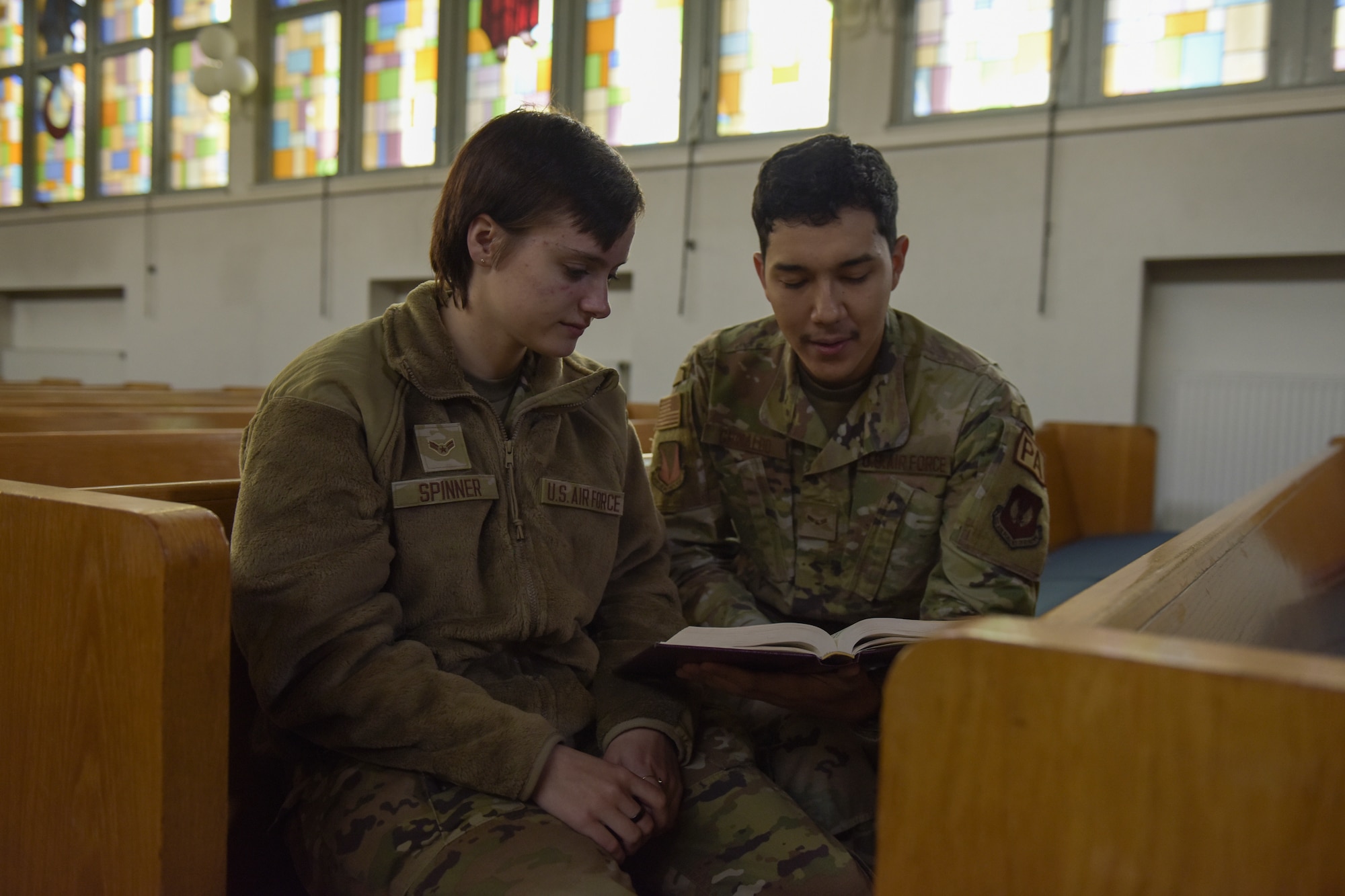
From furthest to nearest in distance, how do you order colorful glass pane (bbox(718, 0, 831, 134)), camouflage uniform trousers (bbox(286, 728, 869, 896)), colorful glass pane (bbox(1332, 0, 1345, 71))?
colorful glass pane (bbox(718, 0, 831, 134))
colorful glass pane (bbox(1332, 0, 1345, 71))
camouflage uniform trousers (bbox(286, 728, 869, 896))

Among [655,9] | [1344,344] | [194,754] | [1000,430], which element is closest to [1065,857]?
[194,754]

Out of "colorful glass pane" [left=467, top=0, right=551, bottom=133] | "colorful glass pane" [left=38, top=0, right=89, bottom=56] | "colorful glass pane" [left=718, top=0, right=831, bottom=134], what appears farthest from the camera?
"colorful glass pane" [left=38, top=0, right=89, bottom=56]

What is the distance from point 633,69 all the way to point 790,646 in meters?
5.10

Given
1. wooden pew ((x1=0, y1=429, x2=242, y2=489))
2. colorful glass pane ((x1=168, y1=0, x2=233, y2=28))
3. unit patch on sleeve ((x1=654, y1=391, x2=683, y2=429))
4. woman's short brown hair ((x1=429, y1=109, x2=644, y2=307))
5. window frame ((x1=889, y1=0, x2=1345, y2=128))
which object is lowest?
wooden pew ((x1=0, y1=429, x2=242, y2=489))

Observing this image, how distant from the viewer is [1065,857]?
513 millimetres

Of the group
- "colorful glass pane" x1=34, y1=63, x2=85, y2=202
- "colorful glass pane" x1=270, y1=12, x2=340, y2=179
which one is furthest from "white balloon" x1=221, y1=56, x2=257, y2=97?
"colorful glass pane" x1=34, y1=63, x2=85, y2=202

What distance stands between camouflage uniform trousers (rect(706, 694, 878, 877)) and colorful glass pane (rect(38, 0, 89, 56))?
860 cm

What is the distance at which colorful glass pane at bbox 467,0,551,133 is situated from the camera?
5727mm

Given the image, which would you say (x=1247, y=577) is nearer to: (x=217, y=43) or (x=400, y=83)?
(x=400, y=83)

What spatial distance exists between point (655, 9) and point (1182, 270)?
3.03 metres

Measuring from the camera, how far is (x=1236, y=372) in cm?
423

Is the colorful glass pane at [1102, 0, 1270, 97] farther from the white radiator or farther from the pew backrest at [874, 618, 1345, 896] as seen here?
the pew backrest at [874, 618, 1345, 896]

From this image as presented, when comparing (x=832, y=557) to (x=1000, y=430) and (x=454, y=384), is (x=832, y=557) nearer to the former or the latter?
(x=1000, y=430)

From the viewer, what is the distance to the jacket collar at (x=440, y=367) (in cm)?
106
